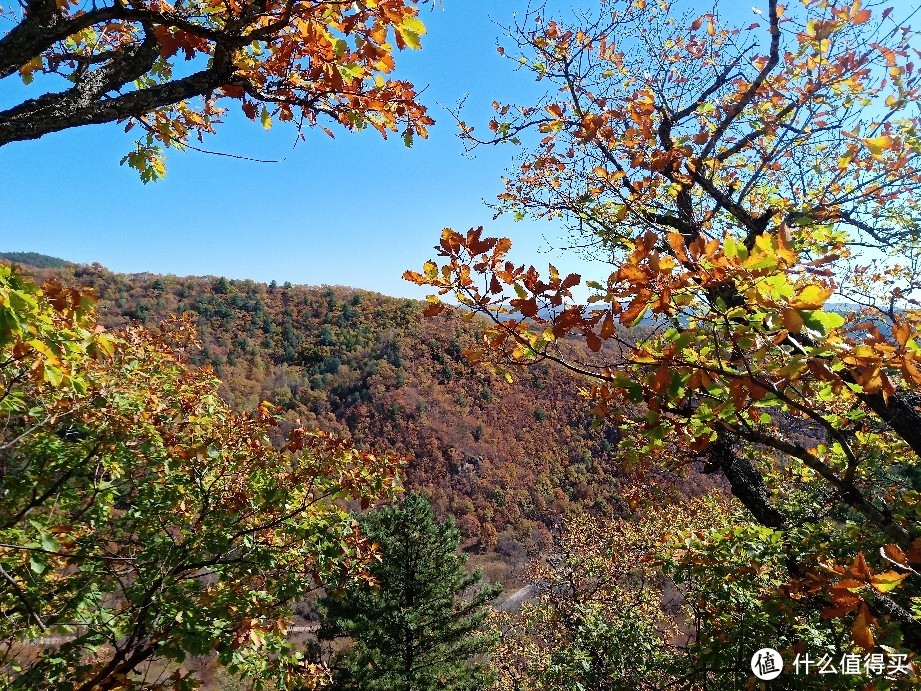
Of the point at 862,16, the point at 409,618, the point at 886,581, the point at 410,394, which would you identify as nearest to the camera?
the point at 886,581

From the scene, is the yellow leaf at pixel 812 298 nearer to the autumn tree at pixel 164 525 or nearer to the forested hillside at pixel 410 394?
the autumn tree at pixel 164 525

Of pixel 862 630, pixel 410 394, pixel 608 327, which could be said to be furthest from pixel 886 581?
pixel 410 394

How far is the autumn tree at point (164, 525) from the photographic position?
127 inches

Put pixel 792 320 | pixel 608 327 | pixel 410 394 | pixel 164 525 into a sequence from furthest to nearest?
1. pixel 410 394
2. pixel 164 525
3. pixel 608 327
4. pixel 792 320

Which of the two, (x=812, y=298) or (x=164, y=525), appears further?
(x=164, y=525)

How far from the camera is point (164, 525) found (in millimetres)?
3781

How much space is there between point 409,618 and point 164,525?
1080cm

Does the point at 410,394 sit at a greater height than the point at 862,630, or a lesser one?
lesser

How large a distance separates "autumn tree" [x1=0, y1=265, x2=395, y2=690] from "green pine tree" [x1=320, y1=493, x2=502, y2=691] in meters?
8.94

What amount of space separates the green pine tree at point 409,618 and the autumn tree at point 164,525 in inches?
352

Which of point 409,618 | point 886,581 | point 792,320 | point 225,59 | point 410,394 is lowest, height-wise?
point 409,618

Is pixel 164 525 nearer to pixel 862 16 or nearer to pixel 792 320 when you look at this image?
pixel 792 320

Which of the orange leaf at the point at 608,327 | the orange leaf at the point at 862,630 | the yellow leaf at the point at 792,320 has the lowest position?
the orange leaf at the point at 862,630

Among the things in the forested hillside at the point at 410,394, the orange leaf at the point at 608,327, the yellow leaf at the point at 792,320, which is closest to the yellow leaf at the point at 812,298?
the yellow leaf at the point at 792,320
